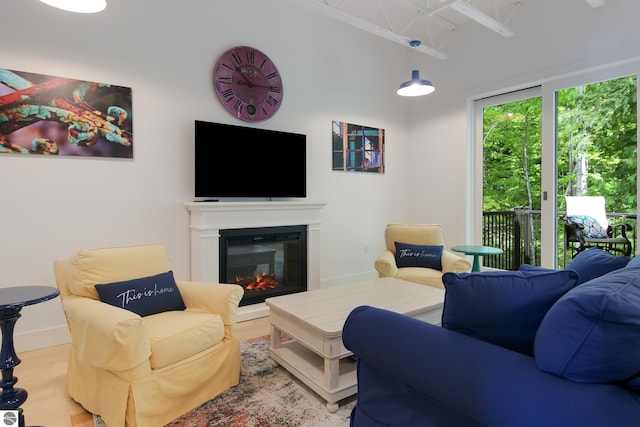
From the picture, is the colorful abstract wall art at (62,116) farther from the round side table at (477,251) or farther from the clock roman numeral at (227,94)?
the round side table at (477,251)

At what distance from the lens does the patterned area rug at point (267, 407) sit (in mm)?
1773

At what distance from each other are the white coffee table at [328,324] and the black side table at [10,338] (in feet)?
4.05

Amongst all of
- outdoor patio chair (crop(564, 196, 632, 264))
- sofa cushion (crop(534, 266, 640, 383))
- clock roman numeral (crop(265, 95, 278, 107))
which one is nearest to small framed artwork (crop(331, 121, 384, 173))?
clock roman numeral (crop(265, 95, 278, 107))

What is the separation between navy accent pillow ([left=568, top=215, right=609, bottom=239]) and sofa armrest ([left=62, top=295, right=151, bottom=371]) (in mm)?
4028

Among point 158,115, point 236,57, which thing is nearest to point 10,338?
point 158,115

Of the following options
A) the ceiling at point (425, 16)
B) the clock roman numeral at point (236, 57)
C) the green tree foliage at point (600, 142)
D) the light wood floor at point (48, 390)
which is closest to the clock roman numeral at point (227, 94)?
the clock roman numeral at point (236, 57)

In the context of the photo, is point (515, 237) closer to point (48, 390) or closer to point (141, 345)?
point (141, 345)

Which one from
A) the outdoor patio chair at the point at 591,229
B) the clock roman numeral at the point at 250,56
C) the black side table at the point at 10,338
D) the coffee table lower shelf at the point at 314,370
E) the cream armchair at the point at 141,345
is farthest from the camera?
the clock roman numeral at the point at 250,56

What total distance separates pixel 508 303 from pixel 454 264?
2477 mm

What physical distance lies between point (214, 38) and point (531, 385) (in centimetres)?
366

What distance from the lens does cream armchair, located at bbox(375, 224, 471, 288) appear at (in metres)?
3.39

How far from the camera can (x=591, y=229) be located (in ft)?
11.8

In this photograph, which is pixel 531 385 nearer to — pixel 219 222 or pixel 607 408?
pixel 607 408

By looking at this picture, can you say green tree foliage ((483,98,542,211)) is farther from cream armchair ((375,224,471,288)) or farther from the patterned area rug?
the patterned area rug
